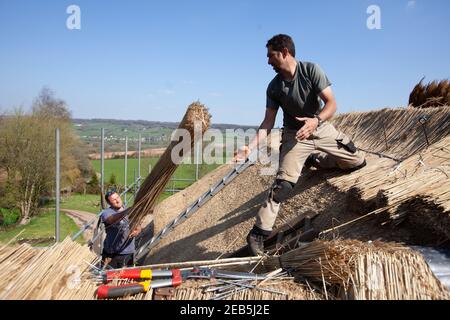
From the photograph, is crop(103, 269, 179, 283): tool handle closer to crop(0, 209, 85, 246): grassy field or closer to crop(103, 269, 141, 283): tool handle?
crop(103, 269, 141, 283): tool handle

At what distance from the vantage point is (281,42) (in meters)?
3.23

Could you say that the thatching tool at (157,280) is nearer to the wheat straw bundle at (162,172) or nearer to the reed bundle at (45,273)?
the reed bundle at (45,273)

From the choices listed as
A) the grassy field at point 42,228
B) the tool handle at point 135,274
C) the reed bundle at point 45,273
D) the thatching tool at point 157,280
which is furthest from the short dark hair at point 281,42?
the grassy field at point 42,228

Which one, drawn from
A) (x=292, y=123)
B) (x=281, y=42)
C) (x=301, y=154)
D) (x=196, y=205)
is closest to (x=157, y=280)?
(x=301, y=154)

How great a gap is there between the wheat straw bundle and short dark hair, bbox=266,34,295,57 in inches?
38.2

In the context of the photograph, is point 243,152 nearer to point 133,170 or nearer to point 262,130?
point 262,130

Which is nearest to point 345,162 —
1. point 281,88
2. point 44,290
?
point 281,88

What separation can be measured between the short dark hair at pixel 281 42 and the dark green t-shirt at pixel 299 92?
0.19m

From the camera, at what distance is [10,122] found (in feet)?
65.0

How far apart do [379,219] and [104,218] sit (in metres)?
2.81

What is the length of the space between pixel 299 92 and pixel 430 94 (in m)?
4.70

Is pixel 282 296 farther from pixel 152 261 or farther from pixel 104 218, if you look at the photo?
pixel 152 261

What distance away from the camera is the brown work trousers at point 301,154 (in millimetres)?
3293

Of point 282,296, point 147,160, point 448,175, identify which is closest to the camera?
point 282,296
